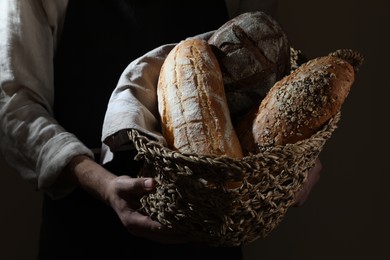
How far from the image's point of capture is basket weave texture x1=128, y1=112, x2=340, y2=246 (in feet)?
2.53

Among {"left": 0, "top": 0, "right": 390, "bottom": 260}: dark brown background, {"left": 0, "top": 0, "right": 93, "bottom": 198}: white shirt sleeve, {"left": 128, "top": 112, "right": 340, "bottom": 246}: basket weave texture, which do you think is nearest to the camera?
{"left": 128, "top": 112, "right": 340, "bottom": 246}: basket weave texture

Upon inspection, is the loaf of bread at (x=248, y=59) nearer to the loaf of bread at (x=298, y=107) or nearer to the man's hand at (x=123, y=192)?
the loaf of bread at (x=298, y=107)

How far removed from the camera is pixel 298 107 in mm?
936

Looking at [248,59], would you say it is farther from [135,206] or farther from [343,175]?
[343,175]

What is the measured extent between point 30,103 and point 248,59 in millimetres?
399

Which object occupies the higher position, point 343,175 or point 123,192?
point 123,192

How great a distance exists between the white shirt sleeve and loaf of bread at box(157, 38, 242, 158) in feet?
0.62

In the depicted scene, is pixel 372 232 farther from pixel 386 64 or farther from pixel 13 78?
pixel 13 78

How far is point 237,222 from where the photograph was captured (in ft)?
2.73

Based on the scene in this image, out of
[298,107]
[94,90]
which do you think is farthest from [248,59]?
[94,90]

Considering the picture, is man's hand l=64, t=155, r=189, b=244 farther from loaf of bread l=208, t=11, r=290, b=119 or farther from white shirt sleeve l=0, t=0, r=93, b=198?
loaf of bread l=208, t=11, r=290, b=119

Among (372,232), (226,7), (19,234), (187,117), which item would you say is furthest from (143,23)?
(372,232)

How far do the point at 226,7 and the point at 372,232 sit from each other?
0.76 meters

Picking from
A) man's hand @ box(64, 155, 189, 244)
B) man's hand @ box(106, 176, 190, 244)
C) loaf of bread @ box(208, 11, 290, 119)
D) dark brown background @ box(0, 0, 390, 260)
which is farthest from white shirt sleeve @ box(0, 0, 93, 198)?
dark brown background @ box(0, 0, 390, 260)
